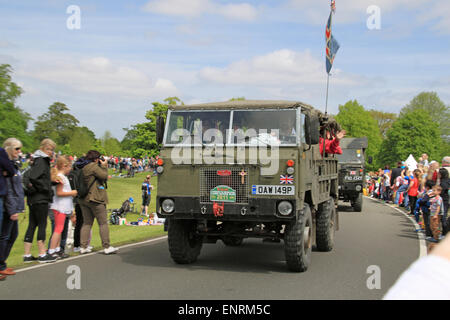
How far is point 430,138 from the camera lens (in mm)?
71625

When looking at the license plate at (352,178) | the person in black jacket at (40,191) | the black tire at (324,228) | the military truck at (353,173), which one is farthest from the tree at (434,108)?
the person in black jacket at (40,191)

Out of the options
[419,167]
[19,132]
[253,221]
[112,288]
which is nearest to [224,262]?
[253,221]

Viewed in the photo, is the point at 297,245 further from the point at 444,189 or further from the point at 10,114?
the point at 10,114

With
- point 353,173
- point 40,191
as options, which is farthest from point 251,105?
point 353,173

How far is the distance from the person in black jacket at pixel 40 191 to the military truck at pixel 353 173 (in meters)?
15.7

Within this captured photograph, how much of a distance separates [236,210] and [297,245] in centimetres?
110

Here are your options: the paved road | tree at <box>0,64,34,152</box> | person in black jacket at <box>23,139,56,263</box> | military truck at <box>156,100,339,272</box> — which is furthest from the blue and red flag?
tree at <box>0,64,34,152</box>

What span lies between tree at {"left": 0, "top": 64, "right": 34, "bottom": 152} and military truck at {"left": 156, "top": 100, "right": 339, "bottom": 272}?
1876 inches

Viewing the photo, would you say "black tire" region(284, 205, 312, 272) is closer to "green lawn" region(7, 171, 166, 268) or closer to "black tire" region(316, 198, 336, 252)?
"black tire" region(316, 198, 336, 252)

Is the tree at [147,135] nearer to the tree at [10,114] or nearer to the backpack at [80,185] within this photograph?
the tree at [10,114]

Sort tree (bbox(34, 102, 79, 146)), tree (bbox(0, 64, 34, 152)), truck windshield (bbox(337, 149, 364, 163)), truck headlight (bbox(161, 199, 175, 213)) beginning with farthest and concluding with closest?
tree (bbox(34, 102, 79, 146))
tree (bbox(0, 64, 34, 152))
truck windshield (bbox(337, 149, 364, 163))
truck headlight (bbox(161, 199, 175, 213))

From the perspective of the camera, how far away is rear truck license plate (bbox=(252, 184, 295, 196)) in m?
7.92

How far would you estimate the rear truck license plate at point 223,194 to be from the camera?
26.6ft

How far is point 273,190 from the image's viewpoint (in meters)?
7.98
